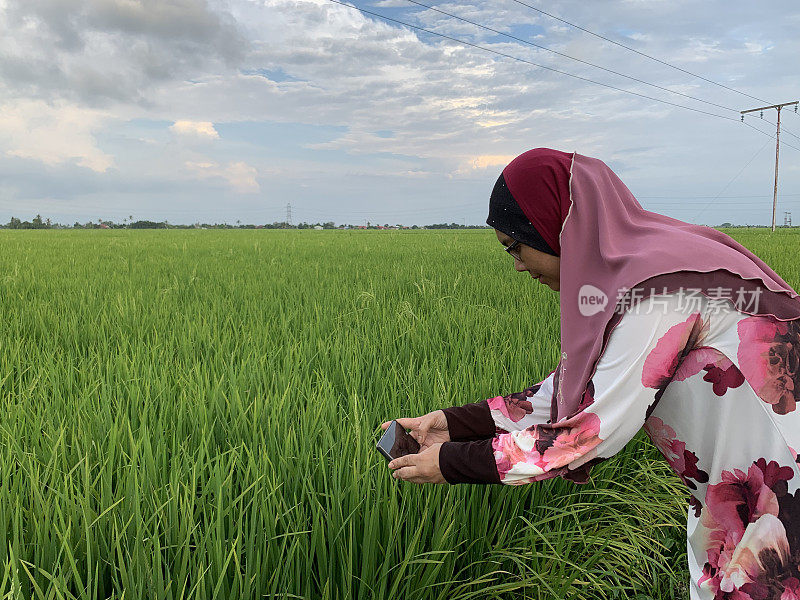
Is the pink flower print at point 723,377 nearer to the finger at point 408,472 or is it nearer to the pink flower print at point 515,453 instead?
the pink flower print at point 515,453

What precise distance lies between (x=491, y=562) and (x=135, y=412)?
1.38 meters

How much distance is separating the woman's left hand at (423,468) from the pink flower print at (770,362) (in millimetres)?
635

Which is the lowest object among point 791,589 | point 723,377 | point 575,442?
point 791,589

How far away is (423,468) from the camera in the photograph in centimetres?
105

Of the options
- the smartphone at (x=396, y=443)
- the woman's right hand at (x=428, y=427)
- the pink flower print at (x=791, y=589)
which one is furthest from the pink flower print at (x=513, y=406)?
the pink flower print at (x=791, y=589)

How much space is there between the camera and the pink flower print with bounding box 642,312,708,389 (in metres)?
0.96

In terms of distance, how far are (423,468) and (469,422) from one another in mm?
353

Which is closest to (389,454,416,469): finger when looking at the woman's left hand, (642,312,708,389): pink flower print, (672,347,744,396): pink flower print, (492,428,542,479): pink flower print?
the woman's left hand

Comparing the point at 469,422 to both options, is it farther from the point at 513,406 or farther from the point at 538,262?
the point at 538,262

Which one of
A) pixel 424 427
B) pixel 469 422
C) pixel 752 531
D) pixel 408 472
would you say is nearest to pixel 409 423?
pixel 424 427

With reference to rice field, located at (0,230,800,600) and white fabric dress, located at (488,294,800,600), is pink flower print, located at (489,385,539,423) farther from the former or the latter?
white fabric dress, located at (488,294,800,600)

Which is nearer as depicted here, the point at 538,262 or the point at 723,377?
the point at 723,377

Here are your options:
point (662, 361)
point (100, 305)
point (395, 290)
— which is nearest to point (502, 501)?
point (662, 361)

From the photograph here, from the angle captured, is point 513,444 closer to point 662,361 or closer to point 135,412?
point 662,361
